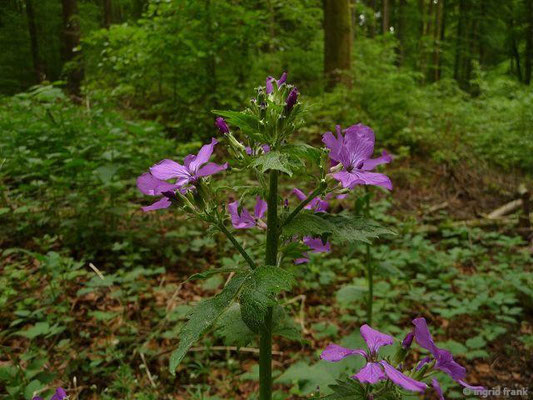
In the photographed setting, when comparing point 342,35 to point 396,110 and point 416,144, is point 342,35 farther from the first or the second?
point 416,144

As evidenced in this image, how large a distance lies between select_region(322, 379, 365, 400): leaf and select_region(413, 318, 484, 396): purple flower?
17 cm

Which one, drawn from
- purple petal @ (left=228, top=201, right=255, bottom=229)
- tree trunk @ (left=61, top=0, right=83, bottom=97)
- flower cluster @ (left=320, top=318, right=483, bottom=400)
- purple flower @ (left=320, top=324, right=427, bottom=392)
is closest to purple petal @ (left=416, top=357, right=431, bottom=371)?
flower cluster @ (left=320, top=318, right=483, bottom=400)

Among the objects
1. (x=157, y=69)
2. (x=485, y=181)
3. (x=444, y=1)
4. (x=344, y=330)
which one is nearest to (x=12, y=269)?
(x=344, y=330)

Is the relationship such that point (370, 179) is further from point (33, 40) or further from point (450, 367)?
point (33, 40)

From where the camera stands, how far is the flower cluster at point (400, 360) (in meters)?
0.79

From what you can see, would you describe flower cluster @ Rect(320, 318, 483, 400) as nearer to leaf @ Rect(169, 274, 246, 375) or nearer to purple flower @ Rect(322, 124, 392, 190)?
leaf @ Rect(169, 274, 246, 375)

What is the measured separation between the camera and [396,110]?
24.0 ft

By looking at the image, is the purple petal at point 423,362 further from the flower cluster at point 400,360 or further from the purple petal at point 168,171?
the purple petal at point 168,171

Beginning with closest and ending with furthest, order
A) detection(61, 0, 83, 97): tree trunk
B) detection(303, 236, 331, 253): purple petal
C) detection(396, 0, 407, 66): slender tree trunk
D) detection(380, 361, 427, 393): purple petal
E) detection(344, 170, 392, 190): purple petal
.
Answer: detection(380, 361, 427, 393): purple petal → detection(344, 170, 392, 190): purple petal → detection(303, 236, 331, 253): purple petal → detection(61, 0, 83, 97): tree trunk → detection(396, 0, 407, 66): slender tree trunk

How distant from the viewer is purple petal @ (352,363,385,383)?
0.76 metres

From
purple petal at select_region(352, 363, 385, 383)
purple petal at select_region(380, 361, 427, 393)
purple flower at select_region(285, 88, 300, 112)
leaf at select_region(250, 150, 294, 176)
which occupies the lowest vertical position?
purple petal at select_region(352, 363, 385, 383)

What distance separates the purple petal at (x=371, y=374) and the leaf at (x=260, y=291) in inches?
8.8

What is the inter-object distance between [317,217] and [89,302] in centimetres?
255

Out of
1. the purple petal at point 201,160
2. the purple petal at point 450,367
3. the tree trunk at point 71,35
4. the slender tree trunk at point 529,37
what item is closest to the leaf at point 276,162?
the purple petal at point 201,160
